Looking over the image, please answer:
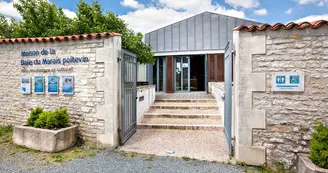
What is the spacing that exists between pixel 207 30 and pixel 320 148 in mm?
10547

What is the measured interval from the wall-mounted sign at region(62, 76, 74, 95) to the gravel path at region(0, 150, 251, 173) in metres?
1.58

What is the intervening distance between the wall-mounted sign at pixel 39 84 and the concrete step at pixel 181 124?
9.39 feet

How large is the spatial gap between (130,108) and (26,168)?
2.46m

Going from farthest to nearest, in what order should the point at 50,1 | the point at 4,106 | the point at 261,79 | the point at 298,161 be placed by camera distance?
the point at 50,1 < the point at 4,106 < the point at 261,79 < the point at 298,161

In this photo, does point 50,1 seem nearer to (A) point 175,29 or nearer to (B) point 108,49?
(B) point 108,49

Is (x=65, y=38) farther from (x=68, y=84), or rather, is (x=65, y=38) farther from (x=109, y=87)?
(x=109, y=87)

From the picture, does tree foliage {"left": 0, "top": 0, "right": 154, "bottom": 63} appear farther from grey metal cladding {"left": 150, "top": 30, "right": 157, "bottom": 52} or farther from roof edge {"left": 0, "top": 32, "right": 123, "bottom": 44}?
grey metal cladding {"left": 150, "top": 30, "right": 157, "bottom": 52}

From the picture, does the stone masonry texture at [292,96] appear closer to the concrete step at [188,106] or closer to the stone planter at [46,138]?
the concrete step at [188,106]

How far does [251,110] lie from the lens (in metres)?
3.34

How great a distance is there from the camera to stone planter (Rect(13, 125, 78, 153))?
380 centimetres

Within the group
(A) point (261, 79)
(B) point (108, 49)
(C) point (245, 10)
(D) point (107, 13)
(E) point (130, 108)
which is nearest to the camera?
(A) point (261, 79)

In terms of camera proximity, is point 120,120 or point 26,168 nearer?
point 26,168

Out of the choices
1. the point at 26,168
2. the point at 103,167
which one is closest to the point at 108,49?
the point at 103,167

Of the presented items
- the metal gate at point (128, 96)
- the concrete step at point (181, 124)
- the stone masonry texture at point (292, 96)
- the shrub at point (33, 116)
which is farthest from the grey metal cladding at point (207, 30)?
the shrub at point (33, 116)
